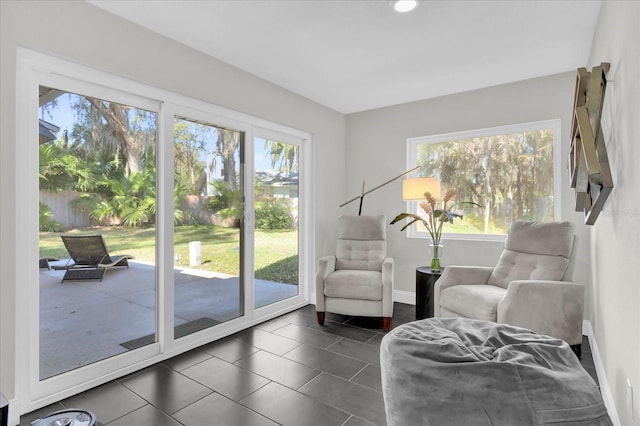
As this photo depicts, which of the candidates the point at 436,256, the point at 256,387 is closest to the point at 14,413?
the point at 256,387

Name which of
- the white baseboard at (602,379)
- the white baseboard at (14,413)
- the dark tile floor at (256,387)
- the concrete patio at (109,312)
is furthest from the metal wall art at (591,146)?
the white baseboard at (14,413)

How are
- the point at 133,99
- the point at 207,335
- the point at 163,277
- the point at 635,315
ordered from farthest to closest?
the point at 207,335
the point at 163,277
the point at 133,99
the point at 635,315

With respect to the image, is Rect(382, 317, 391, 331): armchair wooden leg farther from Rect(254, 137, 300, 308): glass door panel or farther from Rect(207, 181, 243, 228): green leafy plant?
Rect(207, 181, 243, 228): green leafy plant

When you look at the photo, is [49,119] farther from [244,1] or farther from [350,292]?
[350,292]

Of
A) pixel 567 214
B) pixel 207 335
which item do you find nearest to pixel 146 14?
pixel 207 335

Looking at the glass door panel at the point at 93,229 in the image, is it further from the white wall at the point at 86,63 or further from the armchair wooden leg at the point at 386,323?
the armchair wooden leg at the point at 386,323

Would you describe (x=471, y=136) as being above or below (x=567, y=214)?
above

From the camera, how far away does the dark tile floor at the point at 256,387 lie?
75.8 inches

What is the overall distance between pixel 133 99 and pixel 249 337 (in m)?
2.20

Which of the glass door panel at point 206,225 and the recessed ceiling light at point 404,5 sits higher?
the recessed ceiling light at point 404,5

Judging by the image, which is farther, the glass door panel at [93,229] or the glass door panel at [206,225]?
the glass door panel at [206,225]

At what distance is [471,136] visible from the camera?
388 cm

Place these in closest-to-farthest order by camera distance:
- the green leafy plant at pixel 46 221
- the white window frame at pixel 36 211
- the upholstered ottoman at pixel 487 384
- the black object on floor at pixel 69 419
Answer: the upholstered ottoman at pixel 487 384 → the black object on floor at pixel 69 419 → the white window frame at pixel 36 211 → the green leafy plant at pixel 46 221

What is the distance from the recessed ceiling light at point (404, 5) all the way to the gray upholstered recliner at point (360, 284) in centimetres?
218
